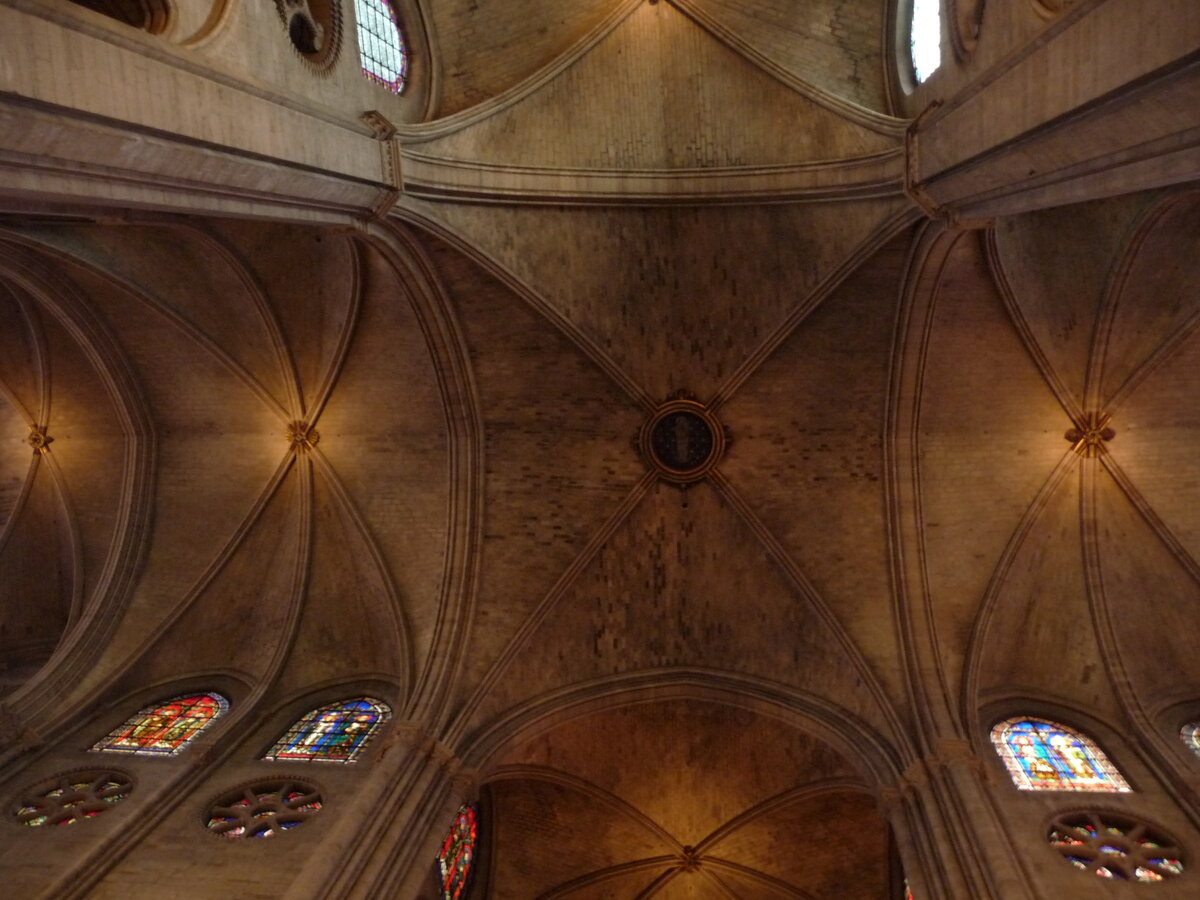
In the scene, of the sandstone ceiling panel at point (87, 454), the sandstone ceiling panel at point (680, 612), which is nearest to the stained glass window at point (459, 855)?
the sandstone ceiling panel at point (680, 612)

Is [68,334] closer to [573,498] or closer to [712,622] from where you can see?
[573,498]

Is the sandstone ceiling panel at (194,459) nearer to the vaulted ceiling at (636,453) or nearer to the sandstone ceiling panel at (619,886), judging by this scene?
the vaulted ceiling at (636,453)

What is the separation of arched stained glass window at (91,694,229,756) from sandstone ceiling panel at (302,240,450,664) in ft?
11.0

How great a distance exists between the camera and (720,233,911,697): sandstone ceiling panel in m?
12.5

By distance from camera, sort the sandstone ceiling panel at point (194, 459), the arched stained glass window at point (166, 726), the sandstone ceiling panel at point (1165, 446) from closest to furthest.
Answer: the arched stained glass window at point (166, 726)
the sandstone ceiling panel at point (1165, 446)
the sandstone ceiling panel at point (194, 459)

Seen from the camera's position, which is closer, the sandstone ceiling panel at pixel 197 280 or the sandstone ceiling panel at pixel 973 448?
the sandstone ceiling panel at pixel 197 280

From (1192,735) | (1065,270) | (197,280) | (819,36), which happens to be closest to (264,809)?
(197,280)

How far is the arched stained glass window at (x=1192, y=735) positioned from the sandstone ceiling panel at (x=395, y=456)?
37.0ft

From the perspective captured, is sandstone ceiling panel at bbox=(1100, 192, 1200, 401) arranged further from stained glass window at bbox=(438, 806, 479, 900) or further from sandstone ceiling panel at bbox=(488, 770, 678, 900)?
stained glass window at bbox=(438, 806, 479, 900)

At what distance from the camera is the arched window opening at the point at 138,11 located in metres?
6.00

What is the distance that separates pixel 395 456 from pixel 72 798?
6.55m

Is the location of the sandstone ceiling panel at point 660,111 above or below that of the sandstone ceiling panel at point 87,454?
above

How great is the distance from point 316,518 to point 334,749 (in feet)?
13.5

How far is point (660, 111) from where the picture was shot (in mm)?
12539
